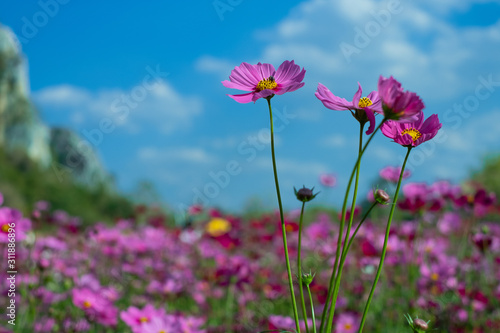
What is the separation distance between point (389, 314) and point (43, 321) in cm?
173

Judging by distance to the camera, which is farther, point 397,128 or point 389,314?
point 389,314

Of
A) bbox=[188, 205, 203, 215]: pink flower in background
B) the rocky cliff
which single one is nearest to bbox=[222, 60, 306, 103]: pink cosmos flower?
bbox=[188, 205, 203, 215]: pink flower in background

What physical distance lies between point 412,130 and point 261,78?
12.4 inches

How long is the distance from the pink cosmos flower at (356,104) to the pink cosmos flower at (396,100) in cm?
5

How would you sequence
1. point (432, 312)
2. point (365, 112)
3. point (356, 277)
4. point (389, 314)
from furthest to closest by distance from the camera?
point (356, 277), point (389, 314), point (432, 312), point (365, 112)

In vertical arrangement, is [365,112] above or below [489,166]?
below

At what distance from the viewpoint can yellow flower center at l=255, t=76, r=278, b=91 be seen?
3.17 ft

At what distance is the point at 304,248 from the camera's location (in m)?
4.22

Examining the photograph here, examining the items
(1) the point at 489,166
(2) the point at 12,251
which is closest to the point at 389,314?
(2) the point at 12,251

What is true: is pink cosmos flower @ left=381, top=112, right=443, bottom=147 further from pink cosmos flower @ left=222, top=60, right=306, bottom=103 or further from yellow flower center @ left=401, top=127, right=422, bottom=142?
Answer: pink cosmos flower @ left=222, top=60, right=306, bottom=103

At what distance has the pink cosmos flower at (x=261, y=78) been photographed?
967 mm

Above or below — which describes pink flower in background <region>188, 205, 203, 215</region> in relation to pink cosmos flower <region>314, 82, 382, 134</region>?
above

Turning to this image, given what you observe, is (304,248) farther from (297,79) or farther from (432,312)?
(297,79)

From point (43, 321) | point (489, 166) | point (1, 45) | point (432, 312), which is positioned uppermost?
point (1, 45)
